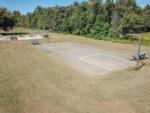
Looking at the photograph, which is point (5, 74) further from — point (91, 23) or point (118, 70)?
point (91, 23)

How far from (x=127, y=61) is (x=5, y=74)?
12138 millimetres

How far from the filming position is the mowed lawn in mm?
9883

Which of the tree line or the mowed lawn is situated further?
the tree line

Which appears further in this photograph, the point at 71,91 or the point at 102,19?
the point at 102,19

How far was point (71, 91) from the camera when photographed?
12109mm

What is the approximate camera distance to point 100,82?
13742 mm

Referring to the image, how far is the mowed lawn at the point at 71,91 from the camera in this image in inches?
389

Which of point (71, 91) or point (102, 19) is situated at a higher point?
point (102, 19)

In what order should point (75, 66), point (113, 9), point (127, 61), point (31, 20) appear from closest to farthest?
point (75, 66) < point (127, 61) < point (113, 9) < point (31, 20)

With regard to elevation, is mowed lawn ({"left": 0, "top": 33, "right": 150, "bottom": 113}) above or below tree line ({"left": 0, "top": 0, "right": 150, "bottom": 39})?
below

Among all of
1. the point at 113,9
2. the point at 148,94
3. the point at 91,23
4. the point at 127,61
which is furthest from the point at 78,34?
the point at 148,94

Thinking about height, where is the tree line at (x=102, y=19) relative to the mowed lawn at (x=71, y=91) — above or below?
above

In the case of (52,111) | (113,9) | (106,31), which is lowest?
(52,111)

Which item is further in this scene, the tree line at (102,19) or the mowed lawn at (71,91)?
the tree line at (102,19)
